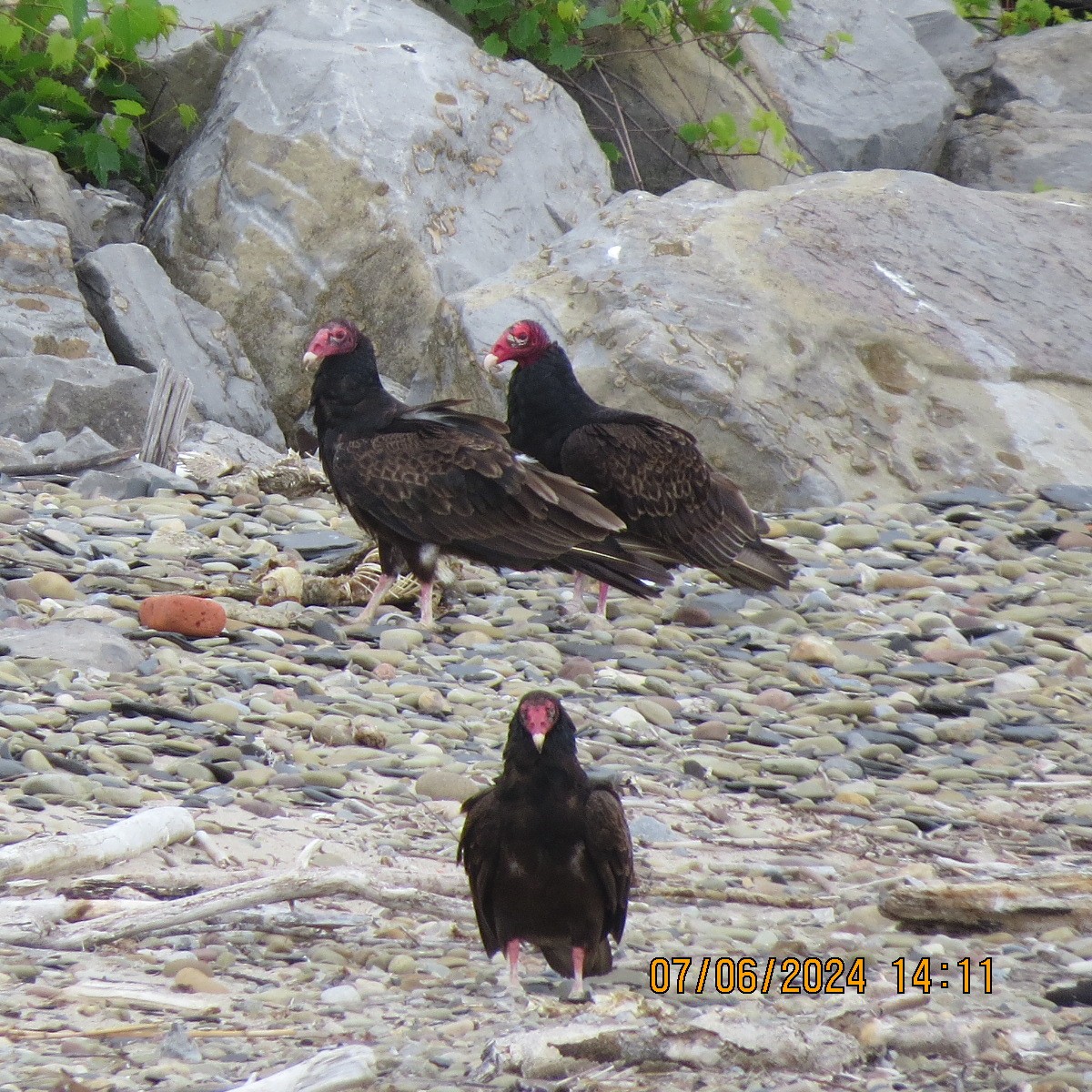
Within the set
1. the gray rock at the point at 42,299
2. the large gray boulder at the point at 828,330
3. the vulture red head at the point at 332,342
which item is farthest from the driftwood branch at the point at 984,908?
the gray rock at the point at 42,299

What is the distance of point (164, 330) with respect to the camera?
8.91 metres

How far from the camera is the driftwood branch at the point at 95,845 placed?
303cm

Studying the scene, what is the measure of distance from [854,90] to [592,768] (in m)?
8.54

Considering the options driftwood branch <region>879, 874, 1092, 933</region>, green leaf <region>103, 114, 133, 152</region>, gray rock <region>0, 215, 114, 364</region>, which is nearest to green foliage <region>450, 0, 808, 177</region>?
green leaf <region>103, 114, 133, 152</region>

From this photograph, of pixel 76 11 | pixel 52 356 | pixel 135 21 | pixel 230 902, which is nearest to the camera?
pixel 230 902

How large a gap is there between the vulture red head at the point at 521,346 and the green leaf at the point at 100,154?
473 cm

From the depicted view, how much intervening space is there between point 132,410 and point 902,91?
21.5 ft

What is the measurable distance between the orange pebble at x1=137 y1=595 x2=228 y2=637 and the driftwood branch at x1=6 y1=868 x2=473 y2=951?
2055 mm

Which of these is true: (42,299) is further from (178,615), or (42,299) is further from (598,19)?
(598,19)

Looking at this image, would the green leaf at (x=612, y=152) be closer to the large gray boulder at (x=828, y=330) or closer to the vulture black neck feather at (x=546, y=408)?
the large gray boulder at (x=828, y=330)

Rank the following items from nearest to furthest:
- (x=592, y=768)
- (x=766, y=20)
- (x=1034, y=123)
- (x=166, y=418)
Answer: (x=592, y=768), (x=166, y=418), (x=766, y=20), (x=1034, y=123)

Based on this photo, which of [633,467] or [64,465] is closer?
[633,467]

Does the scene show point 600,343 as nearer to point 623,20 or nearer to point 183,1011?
point 623,20
